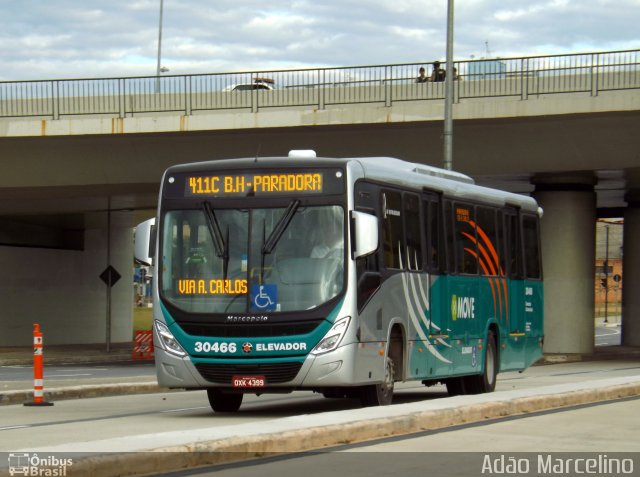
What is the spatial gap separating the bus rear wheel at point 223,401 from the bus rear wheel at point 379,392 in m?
1.65

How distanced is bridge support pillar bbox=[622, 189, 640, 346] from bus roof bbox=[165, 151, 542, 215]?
98.7 feet

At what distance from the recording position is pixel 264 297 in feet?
53.0

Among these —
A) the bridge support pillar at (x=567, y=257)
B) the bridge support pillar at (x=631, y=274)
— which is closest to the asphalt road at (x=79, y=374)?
the bridge support pillar at (x=567, y=257)

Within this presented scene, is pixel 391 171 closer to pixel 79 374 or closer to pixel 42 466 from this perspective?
pixel 42 466

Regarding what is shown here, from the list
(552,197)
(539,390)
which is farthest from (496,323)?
(552,197)

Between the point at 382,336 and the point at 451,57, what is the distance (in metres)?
17.7

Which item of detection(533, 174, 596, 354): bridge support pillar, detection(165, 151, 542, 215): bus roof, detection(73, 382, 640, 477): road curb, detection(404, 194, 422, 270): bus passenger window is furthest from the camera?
detection(533, 174, 596, 354): bridge support pillar

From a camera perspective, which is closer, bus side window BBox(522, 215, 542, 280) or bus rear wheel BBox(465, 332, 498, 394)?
bus rear wheel BBox(465, 332, 498, 394)

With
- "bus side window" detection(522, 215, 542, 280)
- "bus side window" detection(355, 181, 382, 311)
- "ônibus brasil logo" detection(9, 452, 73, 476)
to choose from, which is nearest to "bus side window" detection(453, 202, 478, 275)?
"bus side window" detection(522, 215, 542, 280)

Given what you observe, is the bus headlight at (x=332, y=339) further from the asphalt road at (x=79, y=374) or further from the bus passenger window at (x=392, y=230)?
the asphalt road at (x=79, y=374)

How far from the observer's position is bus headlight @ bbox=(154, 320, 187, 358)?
16.4 meters

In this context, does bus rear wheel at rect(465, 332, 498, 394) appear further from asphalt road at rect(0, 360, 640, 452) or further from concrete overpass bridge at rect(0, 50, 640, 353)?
concrete overpass bridge at rect(0, 50, 640, 353)

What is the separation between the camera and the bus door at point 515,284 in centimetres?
2235

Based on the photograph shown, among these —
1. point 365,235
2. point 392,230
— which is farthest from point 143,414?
point 392,230
